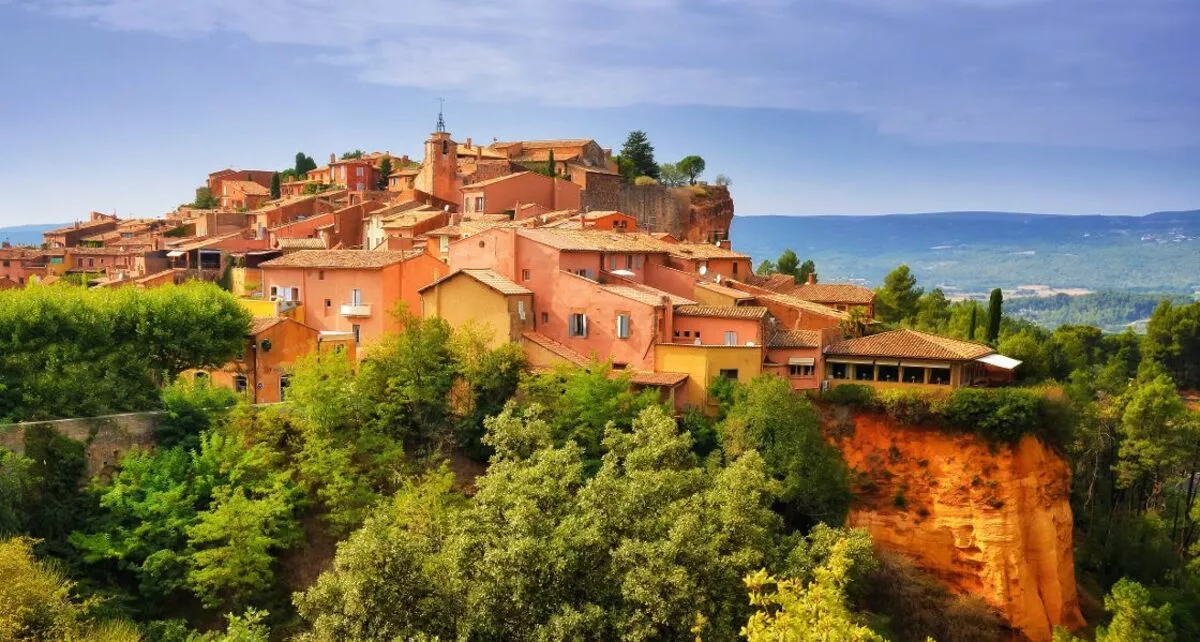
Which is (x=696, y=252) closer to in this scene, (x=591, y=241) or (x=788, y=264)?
(x=591, y=241)

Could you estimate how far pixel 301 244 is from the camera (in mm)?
51438

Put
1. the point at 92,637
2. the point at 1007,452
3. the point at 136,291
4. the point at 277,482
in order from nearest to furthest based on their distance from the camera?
the point at 92,637
the point at 277,482
the point at 1007,452
the point at 136,291

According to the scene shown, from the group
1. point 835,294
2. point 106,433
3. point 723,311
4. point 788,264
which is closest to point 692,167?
point 788,264

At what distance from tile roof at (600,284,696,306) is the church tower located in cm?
2587

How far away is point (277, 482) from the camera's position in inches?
1168

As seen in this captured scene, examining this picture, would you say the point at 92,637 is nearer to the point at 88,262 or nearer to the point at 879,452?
the point at 879,452

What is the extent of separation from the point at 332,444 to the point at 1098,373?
50.4 meters

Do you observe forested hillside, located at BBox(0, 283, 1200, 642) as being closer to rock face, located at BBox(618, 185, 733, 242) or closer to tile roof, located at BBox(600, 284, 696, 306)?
tile roof, located at BBox(600, 284, 696, 306)

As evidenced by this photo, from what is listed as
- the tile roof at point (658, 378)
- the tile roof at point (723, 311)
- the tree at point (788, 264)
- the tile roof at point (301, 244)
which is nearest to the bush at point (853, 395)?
the tile roof at point (723, 311)

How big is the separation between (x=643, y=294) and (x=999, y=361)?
1237 cm

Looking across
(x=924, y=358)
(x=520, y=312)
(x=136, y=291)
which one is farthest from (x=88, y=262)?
(x=924, y=358)

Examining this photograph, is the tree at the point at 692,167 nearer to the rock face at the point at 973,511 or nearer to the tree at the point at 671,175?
the tree at the point at 671,175

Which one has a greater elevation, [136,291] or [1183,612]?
[136,291]

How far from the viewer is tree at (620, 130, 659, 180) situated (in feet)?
261
